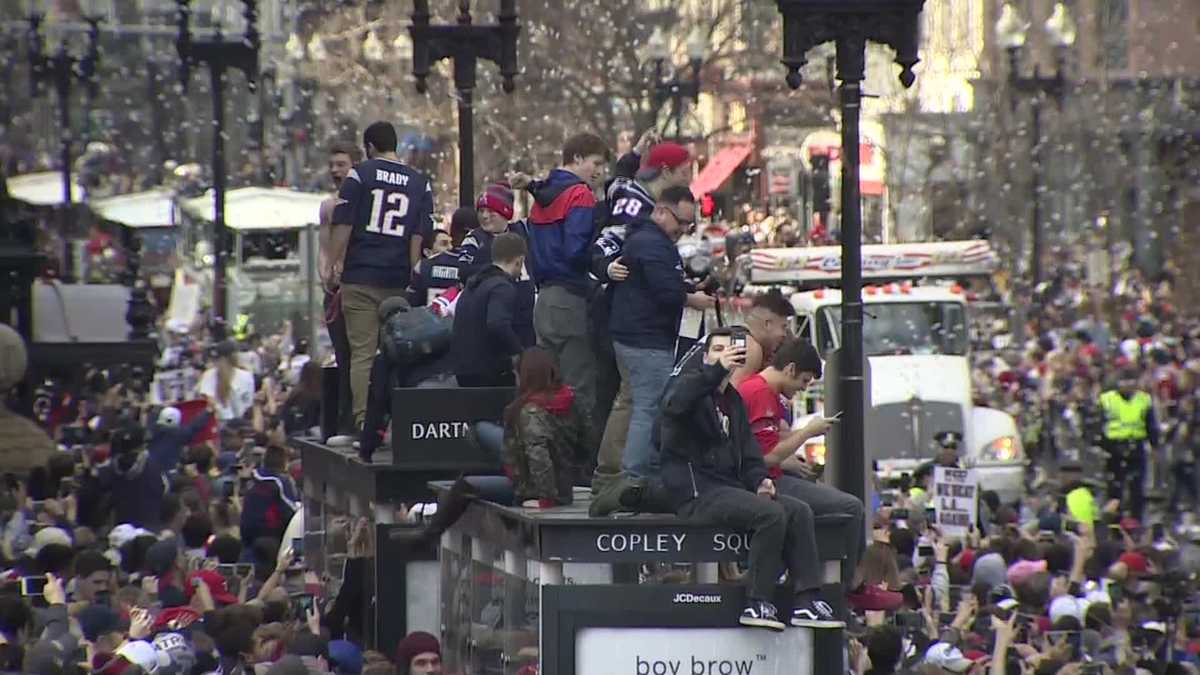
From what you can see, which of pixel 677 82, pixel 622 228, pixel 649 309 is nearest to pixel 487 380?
pixel 622 228

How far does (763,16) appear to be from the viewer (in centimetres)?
4816

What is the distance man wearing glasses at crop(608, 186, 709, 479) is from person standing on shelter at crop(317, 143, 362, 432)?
3605 millimetres

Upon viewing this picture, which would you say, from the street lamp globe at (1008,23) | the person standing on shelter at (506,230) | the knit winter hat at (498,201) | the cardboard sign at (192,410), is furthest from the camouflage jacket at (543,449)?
the street lamp globe at (1008,23)

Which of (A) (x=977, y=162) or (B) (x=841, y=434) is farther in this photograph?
(A) (x=977, y=162)

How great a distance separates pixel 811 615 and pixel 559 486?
5.01 ft

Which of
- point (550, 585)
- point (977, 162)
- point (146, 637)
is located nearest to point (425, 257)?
point (146, 637)

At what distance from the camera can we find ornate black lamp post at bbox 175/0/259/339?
3153 cm

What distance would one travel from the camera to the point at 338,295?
16.2 metres

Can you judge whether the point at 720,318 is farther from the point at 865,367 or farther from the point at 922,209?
the point at 922,209

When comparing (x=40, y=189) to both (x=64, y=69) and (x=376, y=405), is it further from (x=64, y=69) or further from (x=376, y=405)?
(x=376, y=405)

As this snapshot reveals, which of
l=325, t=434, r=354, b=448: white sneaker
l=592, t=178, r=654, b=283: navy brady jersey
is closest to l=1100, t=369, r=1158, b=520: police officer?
l=325, t=434, r=354, b=448: white sneaker

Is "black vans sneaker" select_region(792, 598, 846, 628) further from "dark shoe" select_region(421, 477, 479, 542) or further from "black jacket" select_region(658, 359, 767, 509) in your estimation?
"dark shoe" select_region(421, 477, 479, 542)

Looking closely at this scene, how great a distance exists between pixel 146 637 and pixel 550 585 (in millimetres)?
2650

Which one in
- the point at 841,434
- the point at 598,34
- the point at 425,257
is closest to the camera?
the point at 841,434
